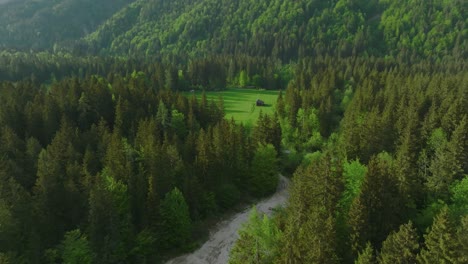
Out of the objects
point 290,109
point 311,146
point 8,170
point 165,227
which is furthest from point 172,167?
point 290,109

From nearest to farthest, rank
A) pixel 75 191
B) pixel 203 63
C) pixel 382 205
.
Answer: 1. pixel 382 205
2. pixel 75 191
3. pixel 203 63

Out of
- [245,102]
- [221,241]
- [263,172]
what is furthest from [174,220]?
[245,102]

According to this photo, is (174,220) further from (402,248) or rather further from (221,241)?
(402,248)

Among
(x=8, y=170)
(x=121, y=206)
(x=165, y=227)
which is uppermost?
(x=8, y=170)

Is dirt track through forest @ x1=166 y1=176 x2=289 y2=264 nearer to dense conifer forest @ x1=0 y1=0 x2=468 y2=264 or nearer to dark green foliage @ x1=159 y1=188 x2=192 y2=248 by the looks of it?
dense conifer forest @ x1=0 y1=0 x2=468 y2=264

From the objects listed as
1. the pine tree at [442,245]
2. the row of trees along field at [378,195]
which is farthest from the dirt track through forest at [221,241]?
the pine tree at [442,245]

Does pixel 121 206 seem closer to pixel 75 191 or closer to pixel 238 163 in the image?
pixel 75 191
